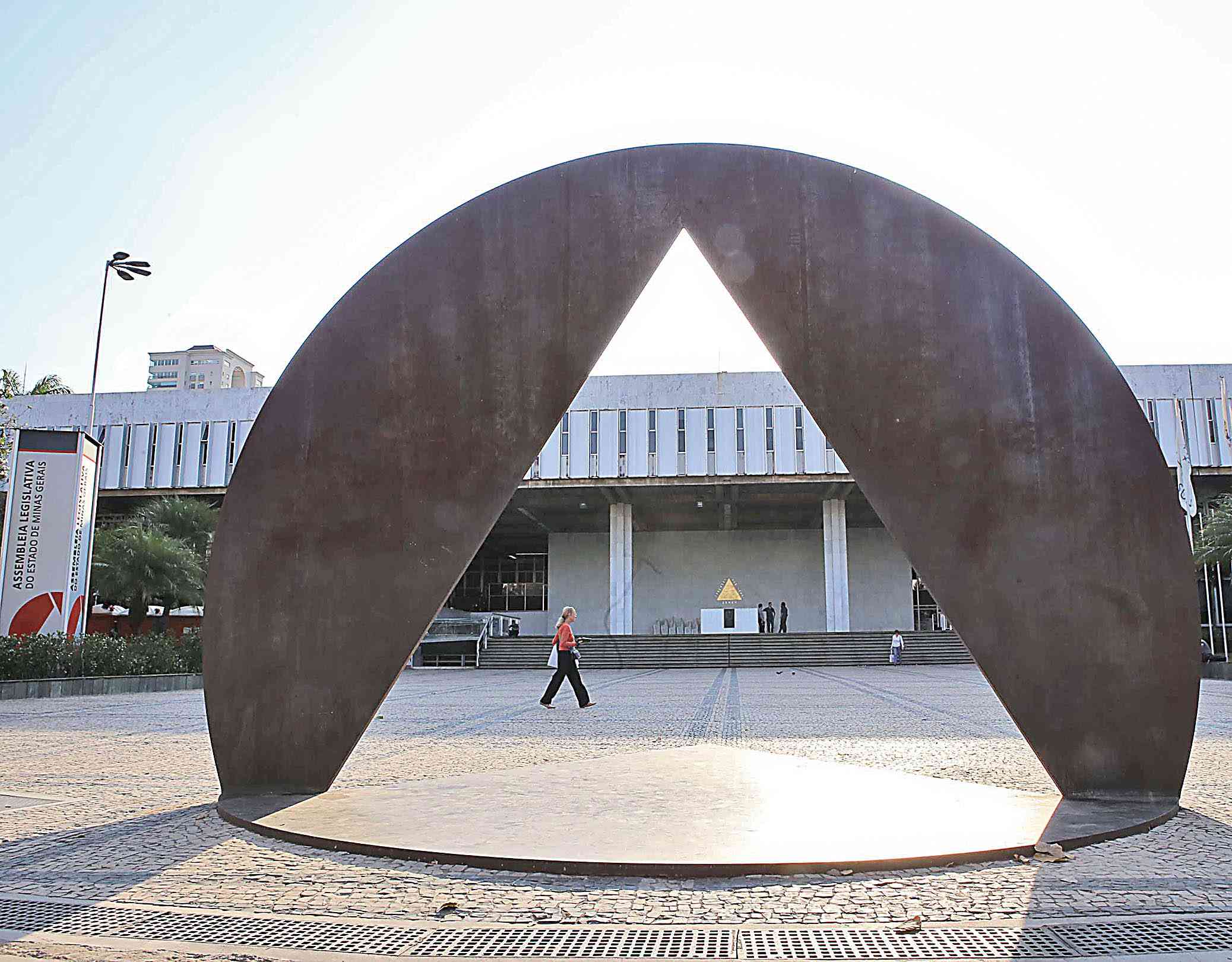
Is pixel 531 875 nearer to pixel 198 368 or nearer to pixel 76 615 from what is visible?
pixel 76 615

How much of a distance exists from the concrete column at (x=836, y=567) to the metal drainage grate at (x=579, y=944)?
112 feet

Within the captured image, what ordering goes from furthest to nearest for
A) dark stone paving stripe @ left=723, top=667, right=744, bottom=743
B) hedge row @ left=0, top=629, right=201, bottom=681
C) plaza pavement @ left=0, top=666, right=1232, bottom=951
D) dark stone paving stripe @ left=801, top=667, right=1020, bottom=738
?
hedge row @ left=0, top=629, right=201, bottom=681, dark stone paving stripe @ left=801, top=667, right=1020, bottom=738, dark stone paving stripe @ left=723, top=667, right=744, bottom=743, plaza pavement @ left=0, top=666, right=1232, bottom=951

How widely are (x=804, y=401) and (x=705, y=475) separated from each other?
30.8 meters

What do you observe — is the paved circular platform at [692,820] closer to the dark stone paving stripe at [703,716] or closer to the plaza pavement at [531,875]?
the plaza pavement at [531,875]

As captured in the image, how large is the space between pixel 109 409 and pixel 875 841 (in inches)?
1605

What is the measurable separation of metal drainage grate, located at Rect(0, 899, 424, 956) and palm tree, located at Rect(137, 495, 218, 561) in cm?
3229

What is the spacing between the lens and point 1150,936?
3.11 meters

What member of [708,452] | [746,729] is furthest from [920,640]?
[746,729]

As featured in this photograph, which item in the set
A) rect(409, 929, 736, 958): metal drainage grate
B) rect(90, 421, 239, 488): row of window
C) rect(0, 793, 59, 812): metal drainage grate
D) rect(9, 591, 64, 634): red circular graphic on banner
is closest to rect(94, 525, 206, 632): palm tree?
rect(90, 421, 239, 488): row of window

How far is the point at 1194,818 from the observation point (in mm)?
4934

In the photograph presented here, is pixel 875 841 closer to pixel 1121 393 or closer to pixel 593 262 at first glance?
pixel 1121 393

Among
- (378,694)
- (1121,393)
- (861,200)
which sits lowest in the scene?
(378,694)

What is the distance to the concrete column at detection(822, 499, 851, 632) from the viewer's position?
121ft

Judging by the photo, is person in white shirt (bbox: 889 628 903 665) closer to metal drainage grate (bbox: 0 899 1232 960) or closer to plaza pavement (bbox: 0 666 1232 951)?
plaza pavement (bbox: 0 666 1232 951)
